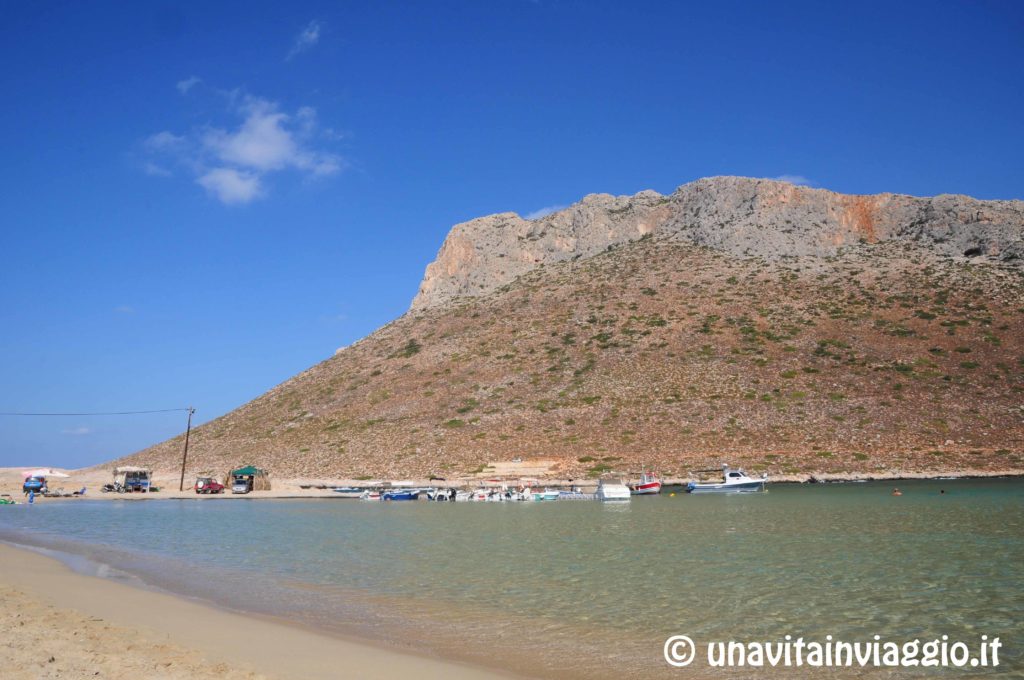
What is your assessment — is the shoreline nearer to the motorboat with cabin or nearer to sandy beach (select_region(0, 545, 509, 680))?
the motorboat with cabin

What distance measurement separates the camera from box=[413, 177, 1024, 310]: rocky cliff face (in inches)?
3750

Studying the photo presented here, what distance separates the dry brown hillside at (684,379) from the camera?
6247 centimetres

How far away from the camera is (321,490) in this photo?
200ft

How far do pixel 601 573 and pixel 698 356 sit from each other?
194 ft

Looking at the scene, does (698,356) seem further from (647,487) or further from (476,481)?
(476,481)

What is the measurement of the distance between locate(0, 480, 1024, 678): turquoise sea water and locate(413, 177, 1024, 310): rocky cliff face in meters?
64.6

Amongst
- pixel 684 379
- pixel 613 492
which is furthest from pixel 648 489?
pixel 684 379

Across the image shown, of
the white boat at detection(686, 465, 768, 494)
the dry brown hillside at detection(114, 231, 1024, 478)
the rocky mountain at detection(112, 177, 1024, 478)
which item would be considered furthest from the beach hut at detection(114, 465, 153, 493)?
the white boat at detection(686, 465, 768, 494)

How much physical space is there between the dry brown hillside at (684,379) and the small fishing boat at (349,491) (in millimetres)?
5123

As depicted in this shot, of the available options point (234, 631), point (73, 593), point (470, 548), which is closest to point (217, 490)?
point (470, 548)

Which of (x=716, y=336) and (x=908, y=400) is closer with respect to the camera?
(x=908, y=400)

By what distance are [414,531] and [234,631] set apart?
19692mm

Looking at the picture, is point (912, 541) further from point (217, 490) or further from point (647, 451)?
point (217, 490)

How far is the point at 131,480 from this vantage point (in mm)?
65000
